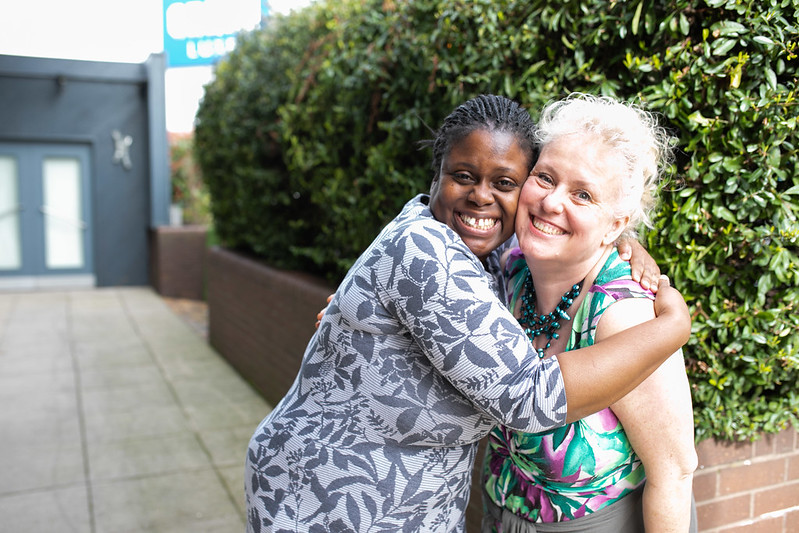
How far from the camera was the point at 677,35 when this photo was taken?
217 cm

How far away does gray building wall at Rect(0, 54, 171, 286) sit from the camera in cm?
1209

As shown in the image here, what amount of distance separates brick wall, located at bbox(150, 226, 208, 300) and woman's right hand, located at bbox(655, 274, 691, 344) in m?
11.0

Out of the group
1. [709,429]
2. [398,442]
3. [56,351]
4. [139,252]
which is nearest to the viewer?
[398,442]

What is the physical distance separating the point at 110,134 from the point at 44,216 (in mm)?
1860

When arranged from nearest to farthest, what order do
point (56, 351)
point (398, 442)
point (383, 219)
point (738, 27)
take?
point (398, 442), point (738, 27), point (383, 219), point (56, 351)

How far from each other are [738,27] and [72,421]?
5355mm

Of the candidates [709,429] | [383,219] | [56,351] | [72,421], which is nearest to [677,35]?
[709,429]

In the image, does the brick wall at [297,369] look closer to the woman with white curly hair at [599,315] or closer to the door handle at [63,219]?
the woman with white curly hair at [599,315]

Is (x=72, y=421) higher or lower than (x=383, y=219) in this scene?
lower

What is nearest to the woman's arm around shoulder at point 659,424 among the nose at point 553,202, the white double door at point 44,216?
the nose at point 553,202

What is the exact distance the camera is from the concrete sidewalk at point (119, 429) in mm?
4043

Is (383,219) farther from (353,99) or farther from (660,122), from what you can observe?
(660,122)

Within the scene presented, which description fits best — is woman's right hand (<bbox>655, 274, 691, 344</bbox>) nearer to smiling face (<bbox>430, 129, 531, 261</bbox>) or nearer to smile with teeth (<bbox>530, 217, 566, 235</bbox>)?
smile with teeth (<bbox>530, 217, 566, 235</bbox>)

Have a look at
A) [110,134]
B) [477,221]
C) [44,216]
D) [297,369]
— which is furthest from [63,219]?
[477,221]
